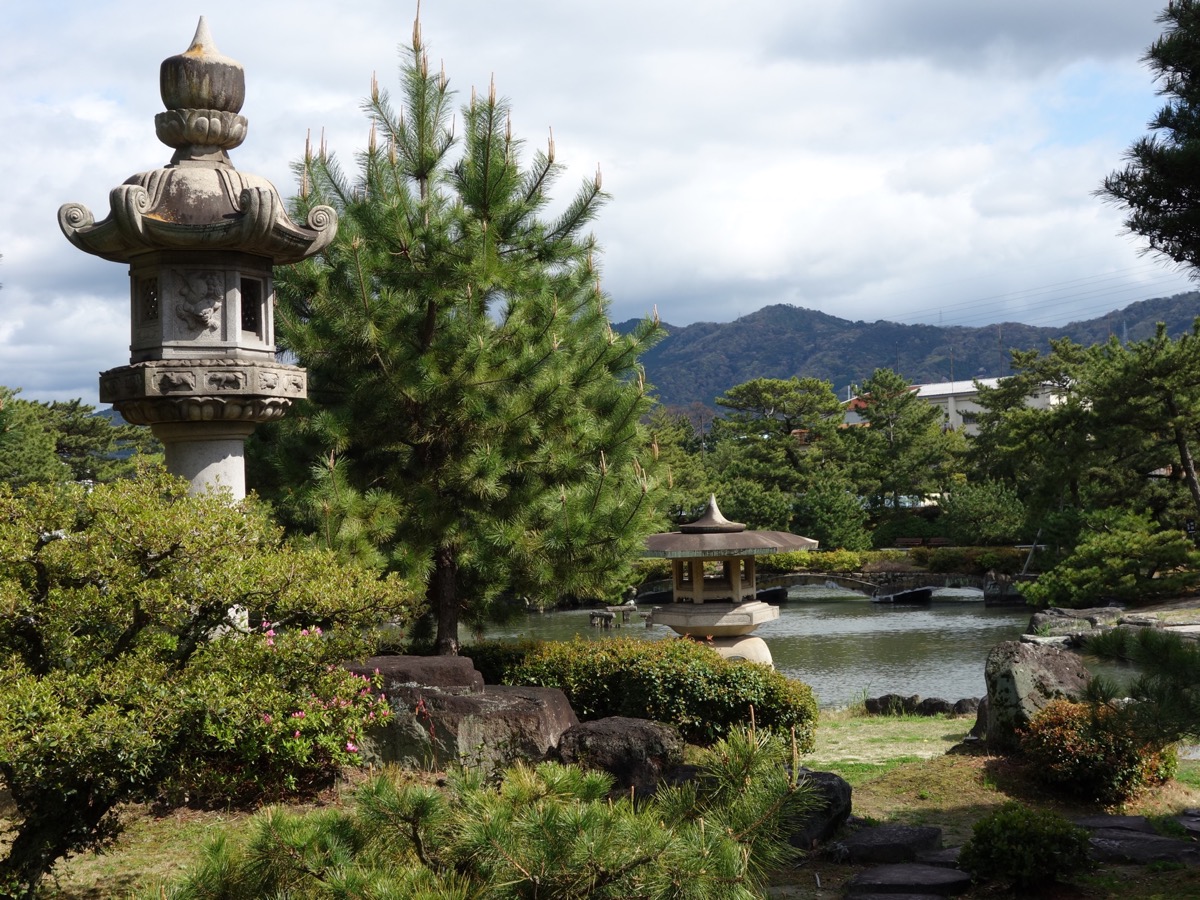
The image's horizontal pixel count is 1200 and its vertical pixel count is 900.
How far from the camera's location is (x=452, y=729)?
7.86 meters

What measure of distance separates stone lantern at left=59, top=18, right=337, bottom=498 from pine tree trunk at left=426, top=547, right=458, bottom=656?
3.18 m

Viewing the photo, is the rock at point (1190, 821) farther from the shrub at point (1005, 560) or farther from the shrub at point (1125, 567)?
the shrub at point (1005, 560)

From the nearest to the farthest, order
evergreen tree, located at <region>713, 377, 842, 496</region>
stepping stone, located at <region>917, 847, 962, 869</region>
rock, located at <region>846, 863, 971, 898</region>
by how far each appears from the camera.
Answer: rock, located at <region>846, 863, 971, 898</region> → stepping stone, located at <region>917, 847, 962, 869</region> → evergreen tree, located at <region>713, 377, 842, 496</region>

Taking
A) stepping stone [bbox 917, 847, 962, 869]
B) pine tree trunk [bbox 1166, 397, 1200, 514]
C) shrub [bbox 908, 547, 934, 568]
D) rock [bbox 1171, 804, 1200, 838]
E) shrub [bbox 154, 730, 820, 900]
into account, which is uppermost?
pine tree trunk [bbox 1166, 397, 1200, 514]

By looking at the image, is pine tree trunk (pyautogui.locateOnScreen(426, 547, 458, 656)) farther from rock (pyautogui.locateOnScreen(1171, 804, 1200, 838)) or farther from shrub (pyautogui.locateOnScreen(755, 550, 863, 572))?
shrub (pyautogui.locateOnScreen(755, 550, 863, 572))

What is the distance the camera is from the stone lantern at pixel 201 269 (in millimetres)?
7480

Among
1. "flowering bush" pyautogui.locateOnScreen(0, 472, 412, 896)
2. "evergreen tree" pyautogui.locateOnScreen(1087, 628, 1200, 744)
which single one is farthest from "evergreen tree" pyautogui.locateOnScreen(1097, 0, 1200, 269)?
"flowering bush" pyautogui.locateOnScreen(0, 472, 412, 896)

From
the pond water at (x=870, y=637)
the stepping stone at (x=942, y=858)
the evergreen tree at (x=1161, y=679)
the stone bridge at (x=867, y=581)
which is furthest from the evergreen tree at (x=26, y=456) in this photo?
the evergreen tree at (x=1161, y=679)

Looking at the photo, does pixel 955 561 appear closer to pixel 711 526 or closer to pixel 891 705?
pixel 891 705

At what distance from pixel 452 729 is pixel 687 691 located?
215 centimetres

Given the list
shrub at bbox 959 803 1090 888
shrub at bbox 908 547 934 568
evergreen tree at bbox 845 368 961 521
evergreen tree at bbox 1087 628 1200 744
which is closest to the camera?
evergreen tree at bbox 1087 628 1200 744

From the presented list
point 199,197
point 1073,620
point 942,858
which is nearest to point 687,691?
point 942,858

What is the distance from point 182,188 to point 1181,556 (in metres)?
23.8

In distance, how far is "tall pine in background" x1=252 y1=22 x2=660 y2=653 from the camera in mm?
10008
